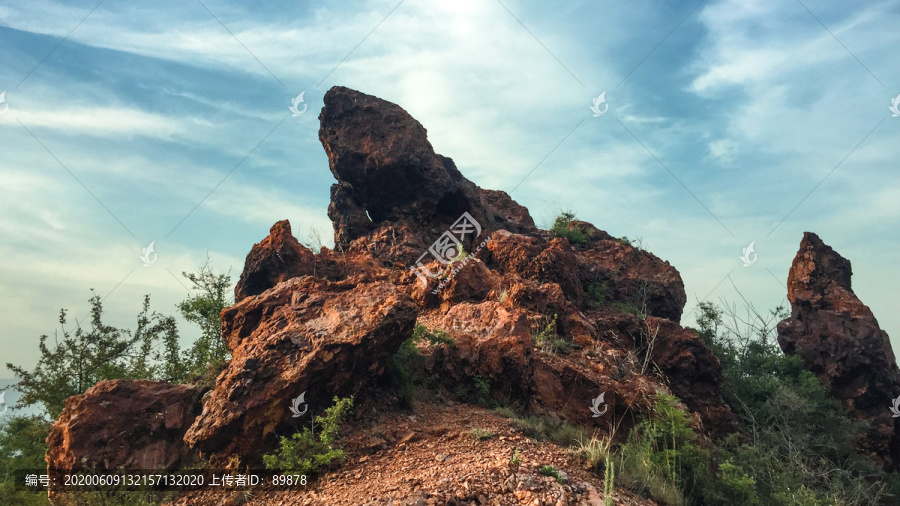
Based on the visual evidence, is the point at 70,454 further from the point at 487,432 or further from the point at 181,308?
the point at 487,432

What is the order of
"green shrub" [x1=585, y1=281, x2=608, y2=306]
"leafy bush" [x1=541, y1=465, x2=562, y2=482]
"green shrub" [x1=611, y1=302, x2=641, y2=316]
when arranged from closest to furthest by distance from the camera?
"leafy bush" [x1=541, y1=465, x2=562, y2=482], "green shrub" [x1=611, y1=302, x2=641, y2=316], "green shrub" [x1=585, y1=281, x2=608, y2=306]

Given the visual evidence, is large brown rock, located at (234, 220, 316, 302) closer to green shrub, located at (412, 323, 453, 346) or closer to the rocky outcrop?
green shrub, located at (412, 323, 453, 346)

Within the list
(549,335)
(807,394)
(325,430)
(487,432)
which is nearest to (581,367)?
(549,335)

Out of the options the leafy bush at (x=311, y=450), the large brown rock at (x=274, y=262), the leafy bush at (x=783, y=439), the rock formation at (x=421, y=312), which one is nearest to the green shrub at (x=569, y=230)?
the rock formation at (x=421, y=312)

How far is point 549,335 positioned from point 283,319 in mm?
5394

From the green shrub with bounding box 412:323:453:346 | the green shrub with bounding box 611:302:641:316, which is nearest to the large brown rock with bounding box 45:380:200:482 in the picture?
the green shrub with bounding box 412:323:453:346

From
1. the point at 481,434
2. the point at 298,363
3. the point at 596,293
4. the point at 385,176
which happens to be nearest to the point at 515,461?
the point at 481,434

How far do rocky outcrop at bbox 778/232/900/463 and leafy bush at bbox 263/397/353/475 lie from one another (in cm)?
1587

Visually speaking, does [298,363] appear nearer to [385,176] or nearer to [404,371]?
[404,371]

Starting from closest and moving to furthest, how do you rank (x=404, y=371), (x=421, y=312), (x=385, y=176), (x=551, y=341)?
(x=404, y=371) → (x=551, y=341) → (x=421, y=312) → (x=385, y=176)

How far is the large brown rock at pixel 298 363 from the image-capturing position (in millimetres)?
8160

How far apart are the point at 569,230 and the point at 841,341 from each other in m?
8.95

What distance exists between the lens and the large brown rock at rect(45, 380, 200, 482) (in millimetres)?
8484

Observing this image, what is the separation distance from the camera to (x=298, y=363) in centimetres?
837
